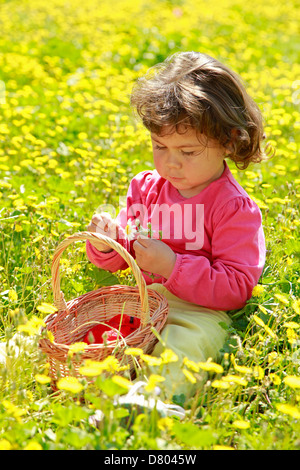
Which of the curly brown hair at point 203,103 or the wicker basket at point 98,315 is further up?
the curly brown hair at point 203,103

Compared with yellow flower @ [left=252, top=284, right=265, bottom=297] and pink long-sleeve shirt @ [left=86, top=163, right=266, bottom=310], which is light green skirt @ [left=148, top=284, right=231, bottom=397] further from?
yellow flower @ [left=252, top=284, right=265, bottom=297]

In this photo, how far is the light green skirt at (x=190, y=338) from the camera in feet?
6.14

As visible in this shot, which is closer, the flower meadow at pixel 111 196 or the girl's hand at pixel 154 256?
the flower meadow at pixel 111 196

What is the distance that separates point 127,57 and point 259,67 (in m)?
1.37

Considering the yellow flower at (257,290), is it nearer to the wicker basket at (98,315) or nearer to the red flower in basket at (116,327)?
the wicker basket at (98,315)

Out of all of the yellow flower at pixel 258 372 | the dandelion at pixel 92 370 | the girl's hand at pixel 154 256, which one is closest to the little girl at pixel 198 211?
the girl's hand at pixel 154 256

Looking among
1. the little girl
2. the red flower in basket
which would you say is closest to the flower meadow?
the little girl

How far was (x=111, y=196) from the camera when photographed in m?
3.25

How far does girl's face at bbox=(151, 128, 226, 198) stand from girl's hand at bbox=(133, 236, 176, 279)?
0.27 m

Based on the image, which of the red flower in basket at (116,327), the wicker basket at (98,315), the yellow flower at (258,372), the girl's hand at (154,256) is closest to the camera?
the yellow flower at (258,372)

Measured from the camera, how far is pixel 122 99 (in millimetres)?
4738

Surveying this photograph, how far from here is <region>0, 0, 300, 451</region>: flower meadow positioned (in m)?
1.51

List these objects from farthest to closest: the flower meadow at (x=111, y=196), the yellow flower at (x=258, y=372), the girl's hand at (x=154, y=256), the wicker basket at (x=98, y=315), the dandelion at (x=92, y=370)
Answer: the girl's hand at (x=154, y=256)
the wicker basket at (x=98, y=315)
the yellow flower at (x=258, y=372)
the flower meadow at (x=111, y=196)
the dandelion at (x=92, y=370)

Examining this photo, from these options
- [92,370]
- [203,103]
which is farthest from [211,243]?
[92,370]
